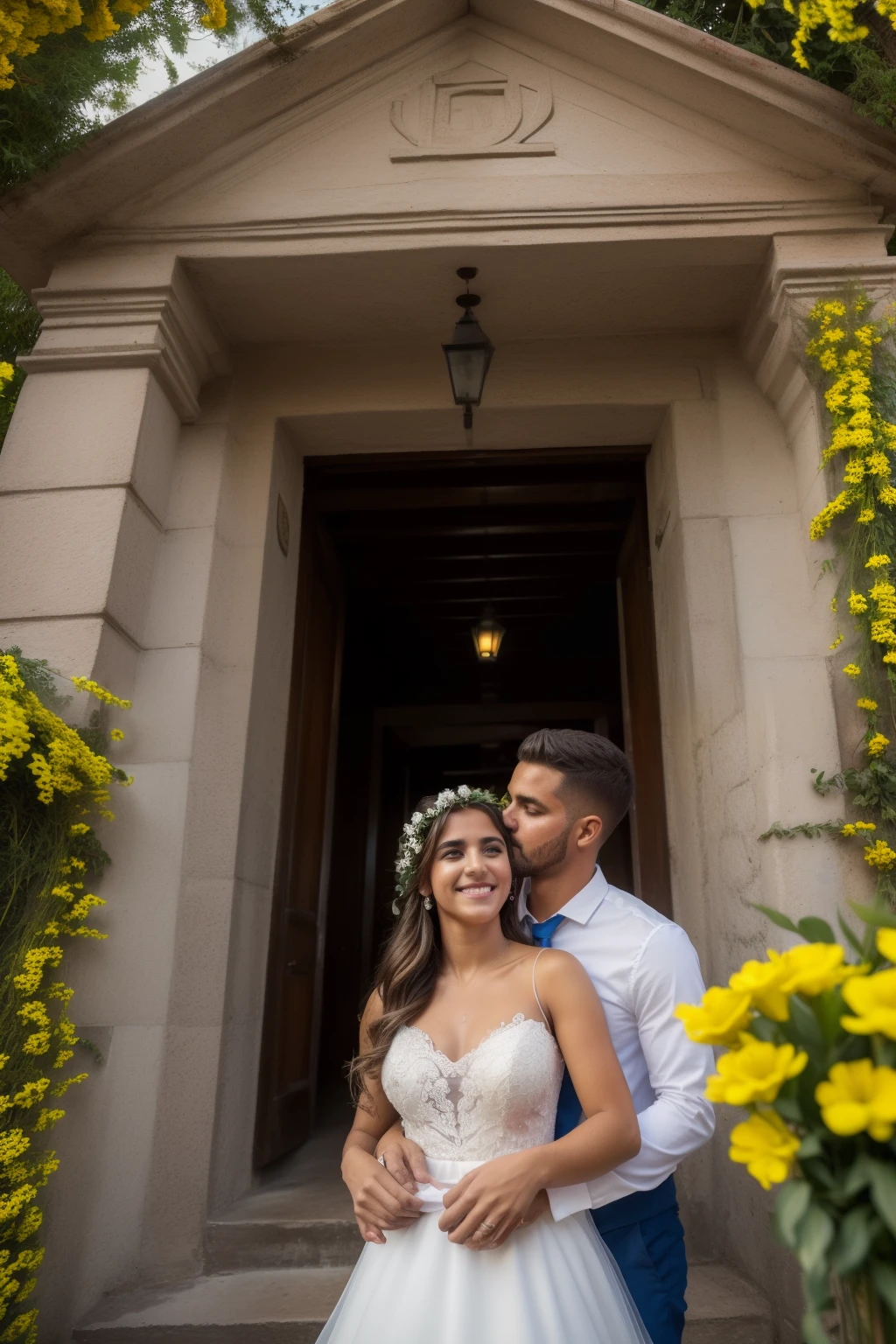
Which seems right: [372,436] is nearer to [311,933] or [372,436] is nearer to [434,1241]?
[311,933]

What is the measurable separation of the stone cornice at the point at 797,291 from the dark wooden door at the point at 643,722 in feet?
4.55

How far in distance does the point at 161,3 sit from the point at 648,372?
10.2ft

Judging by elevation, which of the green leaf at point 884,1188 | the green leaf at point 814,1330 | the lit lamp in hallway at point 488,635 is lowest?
the green leaf at point 814,1330

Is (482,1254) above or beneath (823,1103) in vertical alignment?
beneath

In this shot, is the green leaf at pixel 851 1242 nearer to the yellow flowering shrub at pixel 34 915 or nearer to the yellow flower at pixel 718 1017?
the yellow flower at pixel 718 1017

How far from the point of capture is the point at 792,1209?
0.94 meters

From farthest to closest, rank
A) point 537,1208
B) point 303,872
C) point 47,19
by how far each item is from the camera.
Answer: point 303,872, point 47,19, point 537,1208

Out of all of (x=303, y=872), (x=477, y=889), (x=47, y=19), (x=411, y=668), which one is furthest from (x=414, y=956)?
(x=411, y=668)

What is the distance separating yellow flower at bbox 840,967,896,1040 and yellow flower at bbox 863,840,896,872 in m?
2.75

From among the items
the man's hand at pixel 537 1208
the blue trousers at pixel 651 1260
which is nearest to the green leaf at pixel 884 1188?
the man's hand at pixel 537 1208

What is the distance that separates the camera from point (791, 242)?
163 inches

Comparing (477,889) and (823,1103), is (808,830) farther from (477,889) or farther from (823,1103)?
(823,1103)

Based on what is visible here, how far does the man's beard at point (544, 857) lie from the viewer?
92.5 inches

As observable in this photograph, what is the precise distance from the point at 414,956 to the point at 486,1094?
17.0 inches
